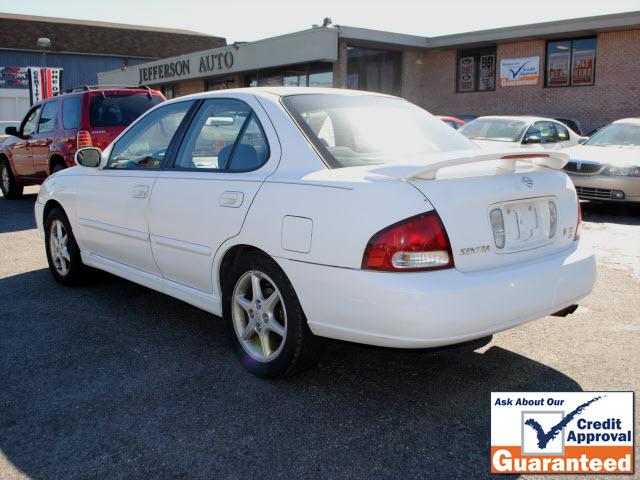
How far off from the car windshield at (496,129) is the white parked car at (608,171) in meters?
1.44

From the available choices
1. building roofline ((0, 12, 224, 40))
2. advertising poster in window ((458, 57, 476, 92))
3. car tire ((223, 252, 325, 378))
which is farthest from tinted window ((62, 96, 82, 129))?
building roofline ((0, 12, 224, 40))

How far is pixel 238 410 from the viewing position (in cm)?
317

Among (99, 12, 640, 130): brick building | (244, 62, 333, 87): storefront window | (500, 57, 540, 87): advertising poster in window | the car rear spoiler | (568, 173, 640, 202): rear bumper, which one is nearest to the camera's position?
the car rear spoiler

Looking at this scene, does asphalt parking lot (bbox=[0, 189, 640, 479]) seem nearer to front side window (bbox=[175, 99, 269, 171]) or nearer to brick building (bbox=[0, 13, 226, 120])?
front side window (bbox=[175, 99, 269, 171])

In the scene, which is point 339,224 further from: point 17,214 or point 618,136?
point 618,136

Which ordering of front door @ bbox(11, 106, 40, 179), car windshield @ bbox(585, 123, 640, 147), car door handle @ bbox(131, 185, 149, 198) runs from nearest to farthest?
car door handle @ bbox(131, 185, 149, 198) < car windshield @ bbox(585, 123, 640, 147) < front door @ bbox(11, 106, 40, 179)

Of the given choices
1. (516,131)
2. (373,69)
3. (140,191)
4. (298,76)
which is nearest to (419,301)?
(140,191)

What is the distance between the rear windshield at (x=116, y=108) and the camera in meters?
9.74

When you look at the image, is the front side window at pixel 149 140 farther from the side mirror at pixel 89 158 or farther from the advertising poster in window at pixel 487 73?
the advertising poster in window at pixel 487 73

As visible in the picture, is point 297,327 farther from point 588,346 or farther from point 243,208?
point 588,346

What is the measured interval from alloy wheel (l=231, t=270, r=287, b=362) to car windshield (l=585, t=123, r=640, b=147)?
9042 millimetres

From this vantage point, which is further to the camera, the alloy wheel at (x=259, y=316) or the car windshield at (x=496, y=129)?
the car windshield at (x=496, y=129)

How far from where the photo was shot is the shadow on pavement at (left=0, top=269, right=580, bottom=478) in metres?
2.70

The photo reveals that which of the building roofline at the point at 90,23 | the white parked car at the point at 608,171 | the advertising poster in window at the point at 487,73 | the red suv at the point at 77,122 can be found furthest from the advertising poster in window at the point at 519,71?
the building roofline at the point at 90,23
